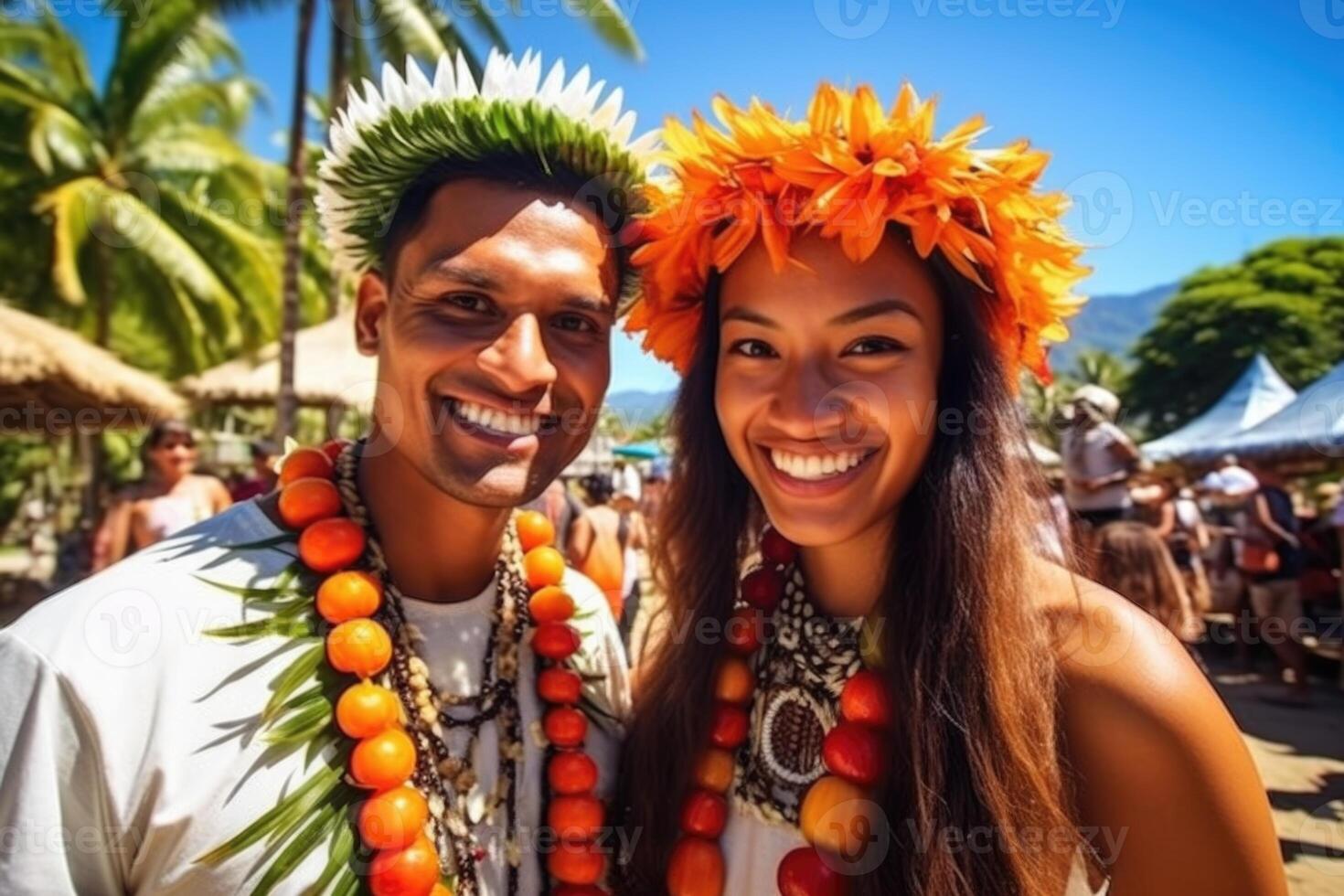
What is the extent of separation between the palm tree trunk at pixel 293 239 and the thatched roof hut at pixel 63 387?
1641mm

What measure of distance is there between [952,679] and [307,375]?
36.7 ft

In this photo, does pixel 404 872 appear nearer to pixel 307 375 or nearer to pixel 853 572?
pixel 853 572

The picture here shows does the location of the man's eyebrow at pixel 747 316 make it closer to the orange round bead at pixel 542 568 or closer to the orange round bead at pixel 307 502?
the orange round bead at pixel 542 568

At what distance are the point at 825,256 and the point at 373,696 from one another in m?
1.29

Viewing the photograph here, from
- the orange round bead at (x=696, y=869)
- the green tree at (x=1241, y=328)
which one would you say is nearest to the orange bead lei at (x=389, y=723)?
the orange round bead at (x=696, y=869)

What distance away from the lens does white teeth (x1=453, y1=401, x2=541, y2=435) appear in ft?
6.02

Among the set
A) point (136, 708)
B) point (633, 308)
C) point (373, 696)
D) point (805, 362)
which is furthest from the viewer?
point (633, 308)

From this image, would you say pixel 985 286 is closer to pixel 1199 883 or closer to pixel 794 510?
pixel 794 510

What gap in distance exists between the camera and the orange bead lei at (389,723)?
5.17 feet

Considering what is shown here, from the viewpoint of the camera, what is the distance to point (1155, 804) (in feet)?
4.88

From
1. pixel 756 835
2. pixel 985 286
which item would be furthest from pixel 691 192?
pixel 756 835

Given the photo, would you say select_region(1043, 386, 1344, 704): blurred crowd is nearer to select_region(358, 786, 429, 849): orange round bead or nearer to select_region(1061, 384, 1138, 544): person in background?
select_region(1061, 384, 1138, 544): person in background

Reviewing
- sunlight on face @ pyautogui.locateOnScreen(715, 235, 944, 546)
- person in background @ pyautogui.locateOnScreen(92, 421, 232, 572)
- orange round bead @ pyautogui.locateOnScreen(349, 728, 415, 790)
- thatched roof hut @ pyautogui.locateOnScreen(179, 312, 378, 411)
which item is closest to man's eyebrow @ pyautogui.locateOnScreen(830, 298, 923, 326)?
sunlight on face @ pyautogui.locateOnScreen(715, 235, 944, 546)

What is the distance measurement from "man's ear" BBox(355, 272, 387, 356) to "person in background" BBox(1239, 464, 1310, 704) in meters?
8.06
